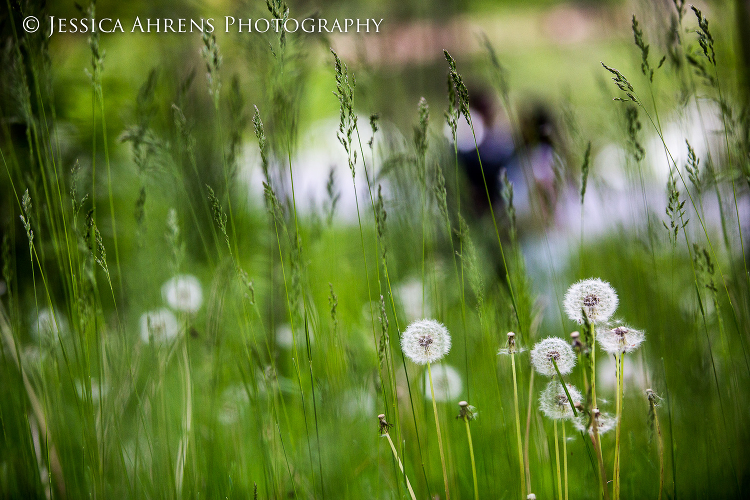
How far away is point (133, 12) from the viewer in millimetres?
1627

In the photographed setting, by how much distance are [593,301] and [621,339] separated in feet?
0.20

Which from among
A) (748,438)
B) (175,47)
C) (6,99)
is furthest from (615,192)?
(6,99)

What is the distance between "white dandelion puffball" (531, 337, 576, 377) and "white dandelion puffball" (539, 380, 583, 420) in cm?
2

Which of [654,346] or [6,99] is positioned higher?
[6,99]

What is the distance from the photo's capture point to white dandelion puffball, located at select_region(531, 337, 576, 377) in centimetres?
60

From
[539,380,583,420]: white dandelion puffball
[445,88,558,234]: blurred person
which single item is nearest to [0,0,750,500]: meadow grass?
[539,380,583,420]: white dandelion puffball

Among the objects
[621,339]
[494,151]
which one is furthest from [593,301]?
[494,151]

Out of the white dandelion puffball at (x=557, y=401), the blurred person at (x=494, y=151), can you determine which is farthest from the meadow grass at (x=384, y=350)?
the blurred person at (x=494, y=151)

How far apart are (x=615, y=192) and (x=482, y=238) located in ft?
1.40

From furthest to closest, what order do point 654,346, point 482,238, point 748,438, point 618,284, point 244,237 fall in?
point 244,237 → point 482,238 → point 618,284 → point 654,346 → point 748,438

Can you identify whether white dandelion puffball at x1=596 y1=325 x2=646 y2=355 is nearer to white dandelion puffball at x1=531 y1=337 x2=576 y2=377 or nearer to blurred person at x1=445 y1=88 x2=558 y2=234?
white dandelion puffball at x1=531 y1=337 x2=576 y2=377

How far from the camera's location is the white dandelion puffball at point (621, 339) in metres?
0.54

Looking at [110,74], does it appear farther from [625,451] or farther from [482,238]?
[625,451]

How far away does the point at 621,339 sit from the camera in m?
0.54
